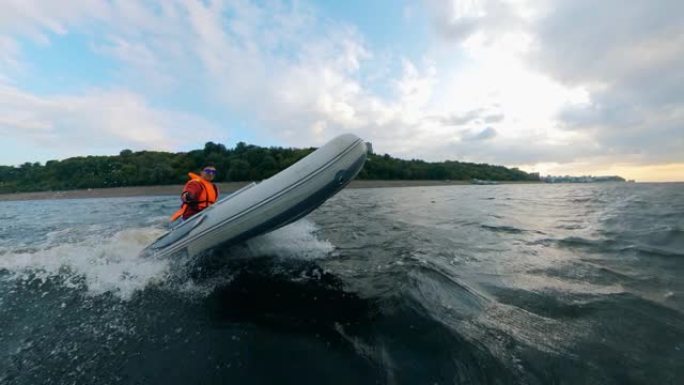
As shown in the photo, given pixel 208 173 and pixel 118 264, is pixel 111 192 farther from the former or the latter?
pixel 208 173

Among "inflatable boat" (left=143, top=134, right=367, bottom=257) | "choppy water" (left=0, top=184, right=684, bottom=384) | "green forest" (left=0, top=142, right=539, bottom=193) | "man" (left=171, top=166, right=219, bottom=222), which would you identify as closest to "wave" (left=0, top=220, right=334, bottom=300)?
"choppy water" (left=0, top=184, right=684, bottom=384)

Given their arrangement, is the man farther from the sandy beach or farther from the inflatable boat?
the sandy beach

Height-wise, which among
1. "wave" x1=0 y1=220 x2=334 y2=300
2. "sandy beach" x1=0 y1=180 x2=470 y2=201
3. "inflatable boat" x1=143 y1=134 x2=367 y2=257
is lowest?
"sandy beach" x1=0 y1=180 x2=470 y2=201

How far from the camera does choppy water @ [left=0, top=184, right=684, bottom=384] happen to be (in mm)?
2189

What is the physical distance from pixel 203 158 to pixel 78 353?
166ft

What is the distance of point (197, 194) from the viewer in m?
5.04

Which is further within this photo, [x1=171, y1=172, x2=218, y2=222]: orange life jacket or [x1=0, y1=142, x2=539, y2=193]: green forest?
[x1=0, y1=142, x2=539, y2=193]: green forest

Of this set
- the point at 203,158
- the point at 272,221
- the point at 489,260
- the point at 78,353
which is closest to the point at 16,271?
the point at 78,353

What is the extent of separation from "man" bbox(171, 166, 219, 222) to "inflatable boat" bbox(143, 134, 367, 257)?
0.66 m

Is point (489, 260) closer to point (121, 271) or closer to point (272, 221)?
point (272, 221)

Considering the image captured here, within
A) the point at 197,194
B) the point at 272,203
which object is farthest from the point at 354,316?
the point at 197,194

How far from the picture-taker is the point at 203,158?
48531 mm

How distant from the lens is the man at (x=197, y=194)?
16.4 ft

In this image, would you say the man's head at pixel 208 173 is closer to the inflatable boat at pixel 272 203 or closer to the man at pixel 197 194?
the man at pixel 197 194
